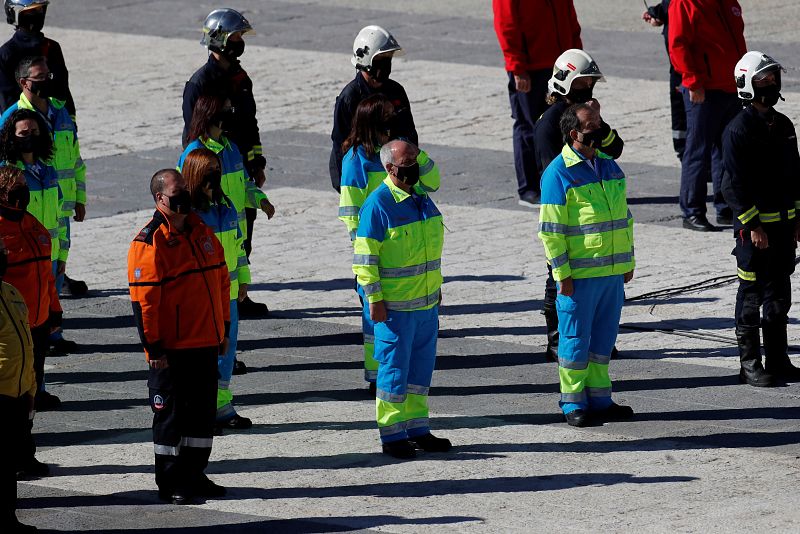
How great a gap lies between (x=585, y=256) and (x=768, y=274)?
145cm

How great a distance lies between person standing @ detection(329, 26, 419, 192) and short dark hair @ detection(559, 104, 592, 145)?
→ 1.51 m

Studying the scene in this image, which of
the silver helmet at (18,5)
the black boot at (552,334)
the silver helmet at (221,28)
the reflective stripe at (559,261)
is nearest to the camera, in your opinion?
the reflective stripe at (559,261)

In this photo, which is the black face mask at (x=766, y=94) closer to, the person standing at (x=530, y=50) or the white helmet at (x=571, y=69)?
the white helmet at (x=571, y=69)

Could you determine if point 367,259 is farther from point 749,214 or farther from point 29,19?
point 29,19

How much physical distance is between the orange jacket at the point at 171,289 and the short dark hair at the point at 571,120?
2.54 meters

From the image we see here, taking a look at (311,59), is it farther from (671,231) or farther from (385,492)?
(385,492)

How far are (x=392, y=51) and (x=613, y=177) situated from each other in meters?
2.18

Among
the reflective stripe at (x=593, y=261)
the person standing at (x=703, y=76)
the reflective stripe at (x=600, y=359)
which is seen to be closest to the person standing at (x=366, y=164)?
the reflective stripe at (x=593, y=261)

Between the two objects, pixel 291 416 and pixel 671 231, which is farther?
pixel 671 231

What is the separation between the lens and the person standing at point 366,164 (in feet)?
34.4

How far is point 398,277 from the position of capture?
9.48 m

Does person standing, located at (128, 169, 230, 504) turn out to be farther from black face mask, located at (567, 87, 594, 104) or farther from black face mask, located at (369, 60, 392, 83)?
black face mask, located at (567, 87, 594, 104)

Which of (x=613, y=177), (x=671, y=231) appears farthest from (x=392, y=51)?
(x=671, y=231)

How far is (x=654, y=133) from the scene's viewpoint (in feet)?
61.0
